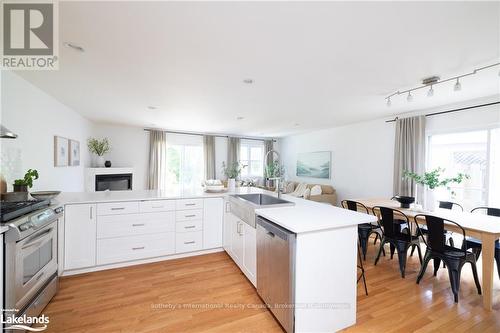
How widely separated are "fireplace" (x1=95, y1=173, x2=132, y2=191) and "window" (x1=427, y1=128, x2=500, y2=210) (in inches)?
271

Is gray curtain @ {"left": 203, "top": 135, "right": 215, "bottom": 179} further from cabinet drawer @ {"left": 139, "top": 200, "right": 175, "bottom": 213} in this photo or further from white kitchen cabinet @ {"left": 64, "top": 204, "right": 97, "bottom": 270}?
white kitchen cabinet @ {"left": 64, "top": 204, "right": 97, "bottom": 270}

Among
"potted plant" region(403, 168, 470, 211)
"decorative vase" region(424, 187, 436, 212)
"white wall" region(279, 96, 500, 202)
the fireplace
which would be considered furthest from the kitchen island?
"white wall" region(279, 96, 500, 202)

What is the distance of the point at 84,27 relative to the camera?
5.08ft

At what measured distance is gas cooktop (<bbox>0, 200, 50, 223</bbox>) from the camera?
1.44 meters

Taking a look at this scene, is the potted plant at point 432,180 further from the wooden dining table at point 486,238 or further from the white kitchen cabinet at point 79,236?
the white kitchen cabinet at point 79,236

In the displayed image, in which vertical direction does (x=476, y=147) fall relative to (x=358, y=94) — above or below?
below

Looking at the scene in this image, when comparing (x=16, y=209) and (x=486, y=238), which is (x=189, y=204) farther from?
(x=486, y=238)

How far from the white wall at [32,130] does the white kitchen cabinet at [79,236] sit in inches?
A: 25.0

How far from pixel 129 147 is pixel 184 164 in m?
1.67

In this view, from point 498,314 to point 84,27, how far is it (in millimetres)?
4262

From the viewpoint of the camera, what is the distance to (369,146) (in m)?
4.95

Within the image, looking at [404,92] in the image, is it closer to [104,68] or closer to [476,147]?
[476,147]

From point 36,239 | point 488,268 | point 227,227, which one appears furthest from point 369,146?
point 36,239

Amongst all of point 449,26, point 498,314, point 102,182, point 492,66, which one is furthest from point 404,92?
point 102,182
